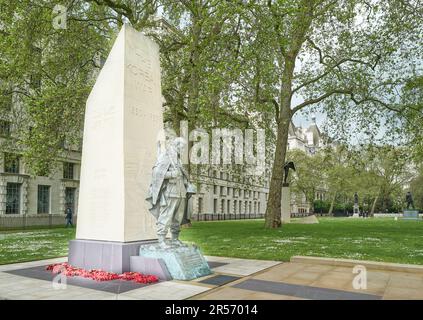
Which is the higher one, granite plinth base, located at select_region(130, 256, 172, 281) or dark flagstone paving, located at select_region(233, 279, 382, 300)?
granite plinth base, located at select_region(130, 256, 172, 281)

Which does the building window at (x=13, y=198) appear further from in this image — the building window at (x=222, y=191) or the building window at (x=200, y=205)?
the building window at (x=222, y=191)

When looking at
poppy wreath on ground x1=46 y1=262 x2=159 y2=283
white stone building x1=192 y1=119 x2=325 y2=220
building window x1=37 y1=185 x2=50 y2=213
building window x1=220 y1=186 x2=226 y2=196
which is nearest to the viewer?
poppy wreath on ground x1=46 y1=262 x2=159 y2=283

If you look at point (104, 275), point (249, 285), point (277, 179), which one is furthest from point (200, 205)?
point (249, 285)

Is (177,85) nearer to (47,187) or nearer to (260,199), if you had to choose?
(47,187)

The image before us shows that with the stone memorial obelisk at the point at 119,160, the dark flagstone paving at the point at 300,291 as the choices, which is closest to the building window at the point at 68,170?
the stone memorial obelisk at the point at 119,160

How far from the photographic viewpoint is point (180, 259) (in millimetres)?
8305

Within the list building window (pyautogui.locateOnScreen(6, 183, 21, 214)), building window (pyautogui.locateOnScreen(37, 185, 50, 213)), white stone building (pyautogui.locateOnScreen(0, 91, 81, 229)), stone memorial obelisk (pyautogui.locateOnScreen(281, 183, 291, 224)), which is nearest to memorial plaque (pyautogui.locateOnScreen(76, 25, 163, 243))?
white stone building (pyautogui.locateOnScreen(0, 91, 81, 229))

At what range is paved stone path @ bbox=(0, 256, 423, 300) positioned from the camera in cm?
675

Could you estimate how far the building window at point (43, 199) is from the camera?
34.9 metres

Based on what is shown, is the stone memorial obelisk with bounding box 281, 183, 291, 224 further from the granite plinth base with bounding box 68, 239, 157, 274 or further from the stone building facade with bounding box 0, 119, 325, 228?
the granite plinth base with bounding box 68, 239, 157, 274

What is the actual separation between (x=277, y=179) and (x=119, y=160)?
53.9 ft

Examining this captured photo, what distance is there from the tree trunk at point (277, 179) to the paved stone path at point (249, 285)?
1380 cm

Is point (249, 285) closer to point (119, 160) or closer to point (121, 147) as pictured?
point (119, 160)

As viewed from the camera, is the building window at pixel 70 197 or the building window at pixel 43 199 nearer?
the building window at pixel 43 199
